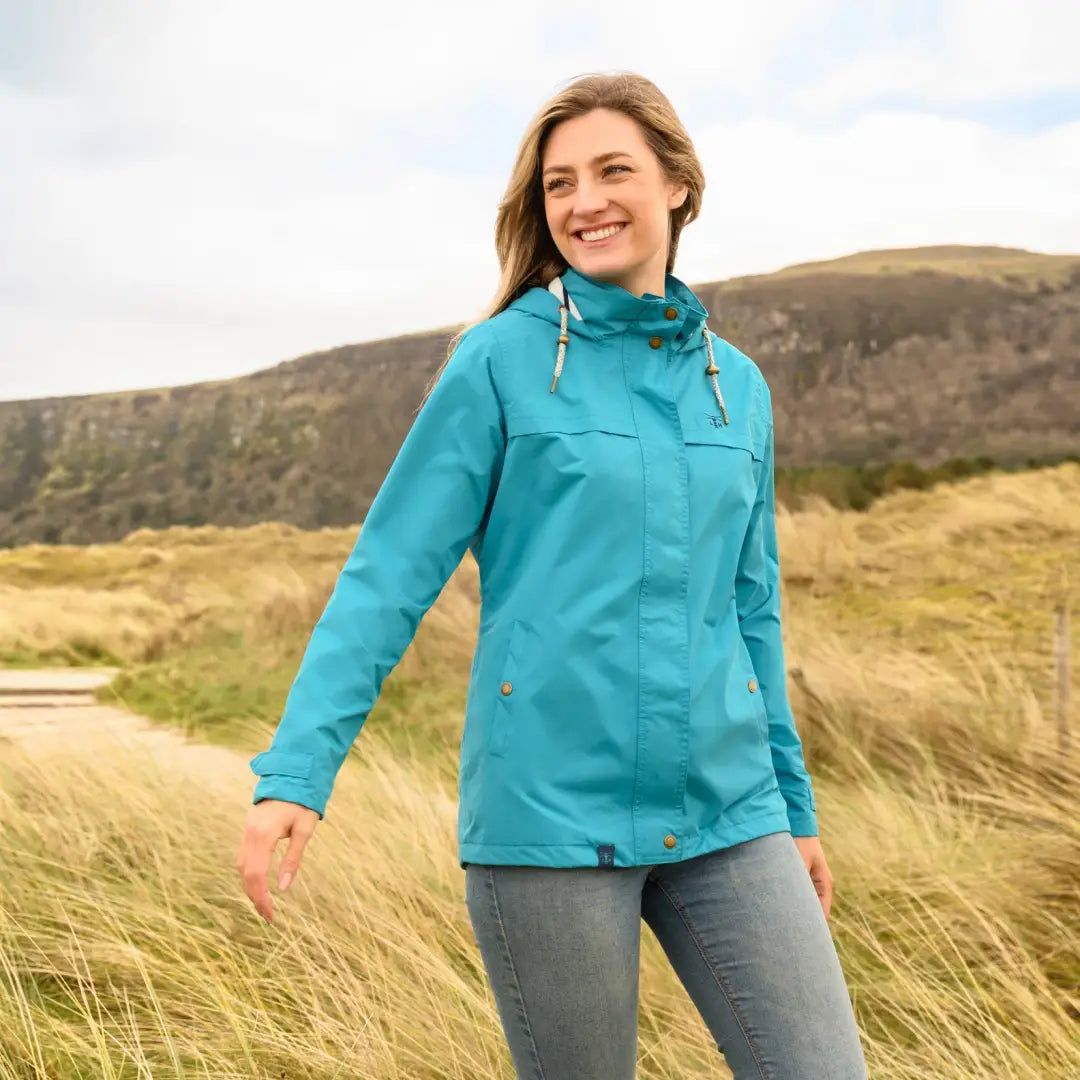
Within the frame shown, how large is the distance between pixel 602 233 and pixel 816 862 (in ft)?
3.42

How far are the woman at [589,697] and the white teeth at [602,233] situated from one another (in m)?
0.02

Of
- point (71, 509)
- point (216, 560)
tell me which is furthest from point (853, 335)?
point (71, 509)

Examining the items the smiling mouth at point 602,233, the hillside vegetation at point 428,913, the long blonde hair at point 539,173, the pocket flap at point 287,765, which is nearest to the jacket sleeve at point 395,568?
the pocket flap at point 287,765

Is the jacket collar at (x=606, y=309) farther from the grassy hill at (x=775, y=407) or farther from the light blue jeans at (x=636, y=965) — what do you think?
the grassy hill at (x=775, y=407)

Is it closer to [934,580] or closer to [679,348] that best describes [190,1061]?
[679,348]

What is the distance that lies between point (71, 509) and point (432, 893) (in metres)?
30.0

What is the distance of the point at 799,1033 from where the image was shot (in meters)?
1.54

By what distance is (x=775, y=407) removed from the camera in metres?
26.1

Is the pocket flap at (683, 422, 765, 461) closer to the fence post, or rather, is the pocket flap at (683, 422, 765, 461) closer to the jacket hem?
the jacket hem

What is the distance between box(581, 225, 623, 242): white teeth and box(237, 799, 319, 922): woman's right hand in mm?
882

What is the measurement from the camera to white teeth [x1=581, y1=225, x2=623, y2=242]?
68.1 inches

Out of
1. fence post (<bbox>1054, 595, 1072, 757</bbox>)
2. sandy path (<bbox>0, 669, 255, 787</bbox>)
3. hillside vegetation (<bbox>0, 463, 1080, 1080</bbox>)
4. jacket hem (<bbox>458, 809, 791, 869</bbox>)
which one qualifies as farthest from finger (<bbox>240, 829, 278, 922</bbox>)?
fence post (<bbox>1054, 595, 1072, 757</bbox>)

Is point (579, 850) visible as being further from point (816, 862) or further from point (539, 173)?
point (539, 173)

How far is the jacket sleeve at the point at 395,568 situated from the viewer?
57.4 inches
